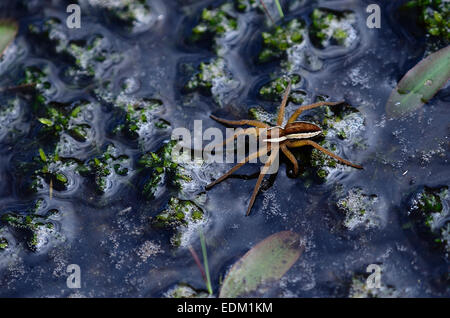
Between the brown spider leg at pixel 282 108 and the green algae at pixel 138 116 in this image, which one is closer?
the brown spider leg at pixel 282 108

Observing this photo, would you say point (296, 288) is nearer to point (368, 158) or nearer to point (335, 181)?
point (335, 181)

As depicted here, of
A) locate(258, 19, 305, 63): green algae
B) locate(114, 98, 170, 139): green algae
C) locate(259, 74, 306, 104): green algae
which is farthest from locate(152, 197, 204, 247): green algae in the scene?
locate(258, 19, 305, 63): green algae

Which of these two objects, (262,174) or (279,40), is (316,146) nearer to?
(262,174)

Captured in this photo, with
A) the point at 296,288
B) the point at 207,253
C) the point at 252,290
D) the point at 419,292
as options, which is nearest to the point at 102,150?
the point at 207,253

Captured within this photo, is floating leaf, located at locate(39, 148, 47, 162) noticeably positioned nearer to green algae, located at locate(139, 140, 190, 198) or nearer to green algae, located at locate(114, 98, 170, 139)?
green algae, located at locate(114, 98, 170, 139)

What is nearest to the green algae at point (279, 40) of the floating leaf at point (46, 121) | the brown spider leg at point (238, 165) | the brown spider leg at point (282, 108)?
the brown spider leg at point (282, 108)

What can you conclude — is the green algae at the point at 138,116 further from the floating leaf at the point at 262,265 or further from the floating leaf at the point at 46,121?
the floating leaf at the point at 262,265
